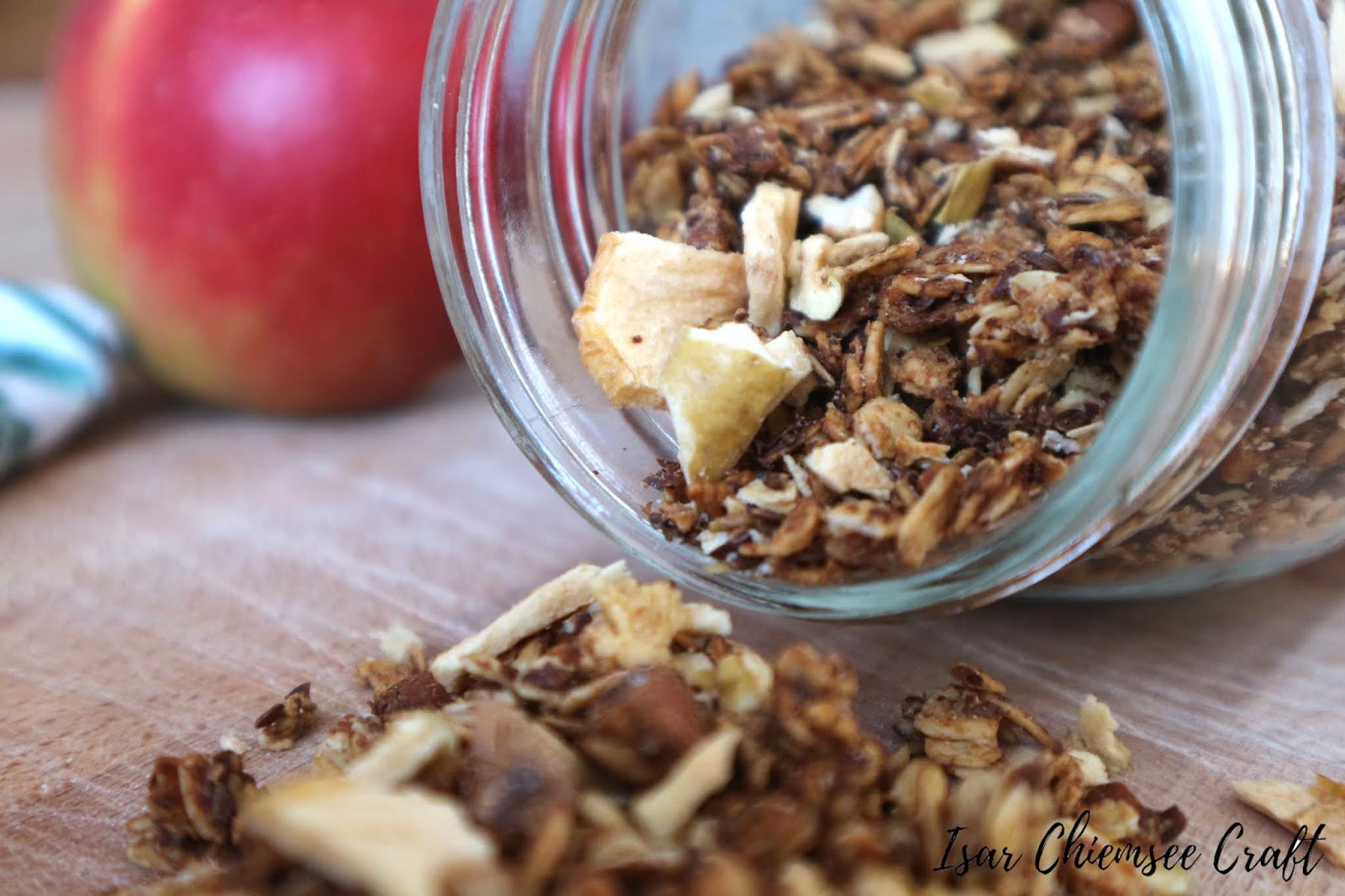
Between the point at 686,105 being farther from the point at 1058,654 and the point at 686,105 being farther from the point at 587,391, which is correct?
the point at 1058,654

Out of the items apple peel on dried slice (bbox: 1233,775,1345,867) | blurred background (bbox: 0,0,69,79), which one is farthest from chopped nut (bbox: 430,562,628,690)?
blurred background (bbox: 0,0,69,79)

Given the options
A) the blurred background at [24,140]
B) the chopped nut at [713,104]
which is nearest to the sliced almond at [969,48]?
the chopped nut at [713,104]

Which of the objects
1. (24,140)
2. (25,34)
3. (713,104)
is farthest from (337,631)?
(25,34)

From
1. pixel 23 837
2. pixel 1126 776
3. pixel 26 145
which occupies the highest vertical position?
pixel 26 145

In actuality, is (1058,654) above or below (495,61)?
below

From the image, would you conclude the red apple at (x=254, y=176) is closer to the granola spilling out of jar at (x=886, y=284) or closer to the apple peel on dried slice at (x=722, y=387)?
the granola spilling out of jar at (x=886, y=284)

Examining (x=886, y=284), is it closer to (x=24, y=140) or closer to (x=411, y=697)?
(x=411, y=697)

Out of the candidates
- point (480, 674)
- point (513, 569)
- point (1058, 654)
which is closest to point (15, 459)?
point (513, 569)
